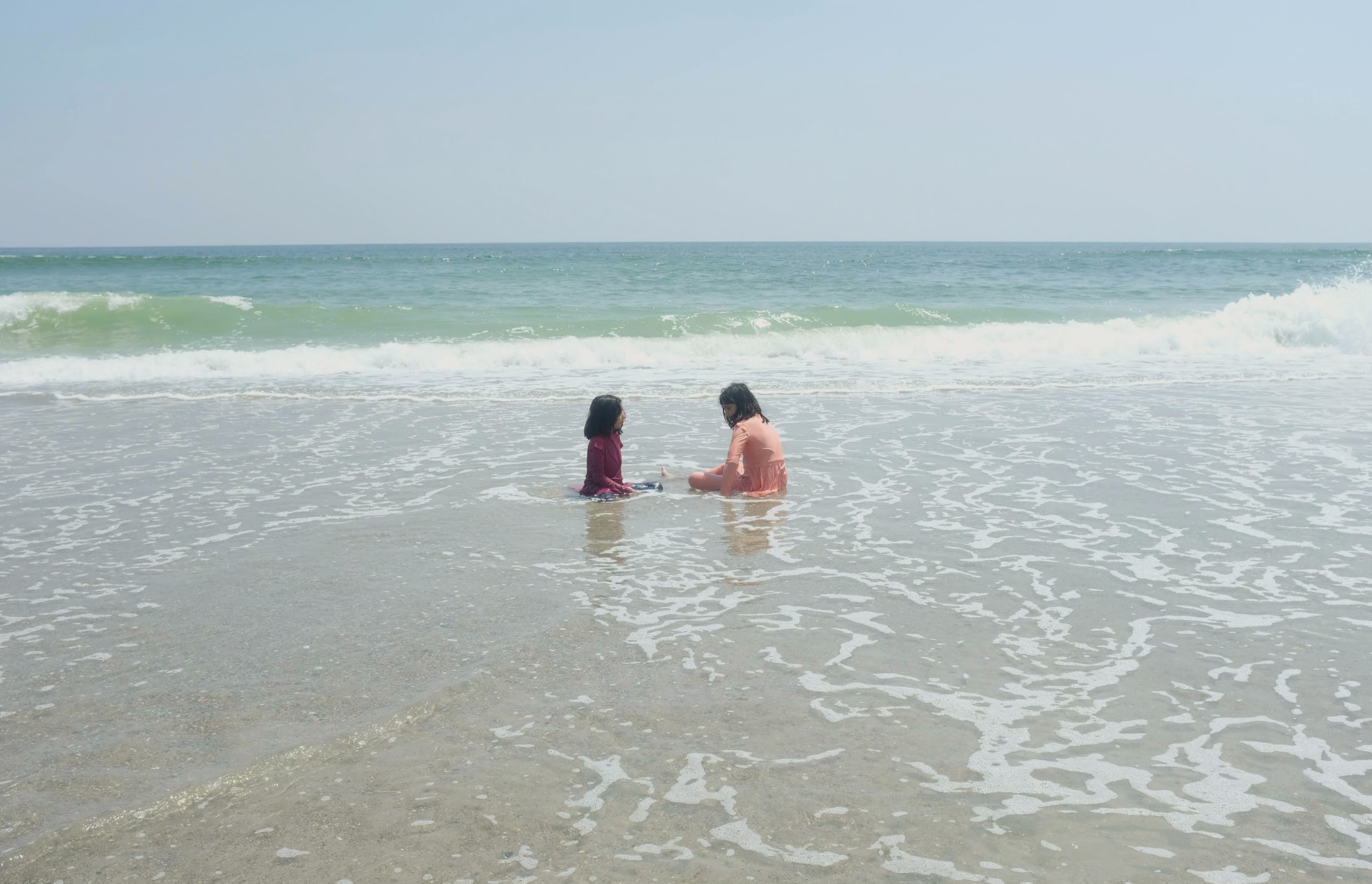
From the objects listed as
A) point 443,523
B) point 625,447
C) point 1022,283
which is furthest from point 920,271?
point 443,523

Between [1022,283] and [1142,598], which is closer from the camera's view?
[1142,598]

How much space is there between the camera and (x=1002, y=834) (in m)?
3.50

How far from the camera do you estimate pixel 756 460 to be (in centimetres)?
891

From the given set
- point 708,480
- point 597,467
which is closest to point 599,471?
point 597,467

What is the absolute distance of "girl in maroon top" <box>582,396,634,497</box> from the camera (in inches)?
348

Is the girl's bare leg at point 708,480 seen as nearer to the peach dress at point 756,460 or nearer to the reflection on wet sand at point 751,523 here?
the peach dress at point 756,460

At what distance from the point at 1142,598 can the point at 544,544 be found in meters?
3.76

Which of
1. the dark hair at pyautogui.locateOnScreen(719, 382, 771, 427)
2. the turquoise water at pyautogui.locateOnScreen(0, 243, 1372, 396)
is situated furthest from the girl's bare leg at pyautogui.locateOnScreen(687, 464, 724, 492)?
the turquoise water at pyautogui.locateOnScreen(0, 243, 1372, 396)

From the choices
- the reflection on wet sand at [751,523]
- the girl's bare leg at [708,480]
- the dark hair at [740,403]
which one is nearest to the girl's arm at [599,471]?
the girl's bare leg at [708,480]

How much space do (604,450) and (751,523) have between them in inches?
62.1

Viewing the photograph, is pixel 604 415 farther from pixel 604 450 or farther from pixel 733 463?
pixel 733 463

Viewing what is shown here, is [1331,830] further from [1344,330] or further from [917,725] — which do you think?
[1344,330]

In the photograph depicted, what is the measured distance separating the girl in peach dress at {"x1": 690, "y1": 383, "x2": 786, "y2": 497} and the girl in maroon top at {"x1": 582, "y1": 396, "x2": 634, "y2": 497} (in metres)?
0.69

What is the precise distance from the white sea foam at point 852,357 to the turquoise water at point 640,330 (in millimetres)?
72
